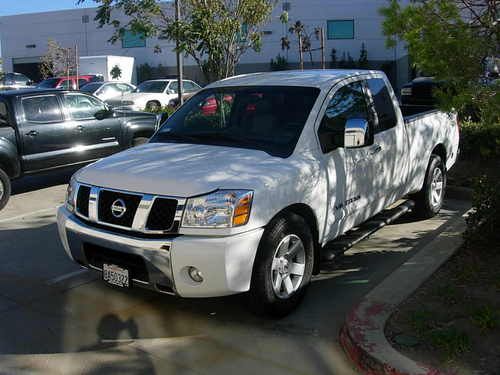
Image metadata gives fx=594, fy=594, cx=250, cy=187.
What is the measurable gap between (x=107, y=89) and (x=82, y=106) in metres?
13.2

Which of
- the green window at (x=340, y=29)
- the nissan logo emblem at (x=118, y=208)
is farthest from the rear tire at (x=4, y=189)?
the green window at (x=340, y=29)

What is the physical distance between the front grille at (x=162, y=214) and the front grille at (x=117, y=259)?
25 centimetres

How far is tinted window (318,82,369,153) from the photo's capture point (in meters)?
5.05

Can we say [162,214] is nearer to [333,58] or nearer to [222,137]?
[222,137]

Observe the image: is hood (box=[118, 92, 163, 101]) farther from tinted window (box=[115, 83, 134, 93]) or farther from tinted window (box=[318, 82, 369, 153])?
tinted window (box=[318, 82, 369, 153])

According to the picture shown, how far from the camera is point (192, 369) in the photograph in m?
3.90

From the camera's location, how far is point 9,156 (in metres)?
8.63

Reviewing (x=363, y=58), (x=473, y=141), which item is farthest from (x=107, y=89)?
(x=363, y=58)

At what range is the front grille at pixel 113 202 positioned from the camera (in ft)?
14.0

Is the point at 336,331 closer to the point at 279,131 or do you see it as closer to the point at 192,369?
the point at 192,369

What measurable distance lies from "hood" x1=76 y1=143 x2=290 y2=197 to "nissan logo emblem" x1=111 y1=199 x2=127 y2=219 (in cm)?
10

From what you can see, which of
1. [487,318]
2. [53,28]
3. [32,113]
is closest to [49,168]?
[32,113]

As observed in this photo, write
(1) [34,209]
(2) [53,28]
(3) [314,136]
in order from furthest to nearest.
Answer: (2) [53,28] < (1) [34,209] < (3) [314,136]

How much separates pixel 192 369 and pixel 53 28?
53.9 metres
